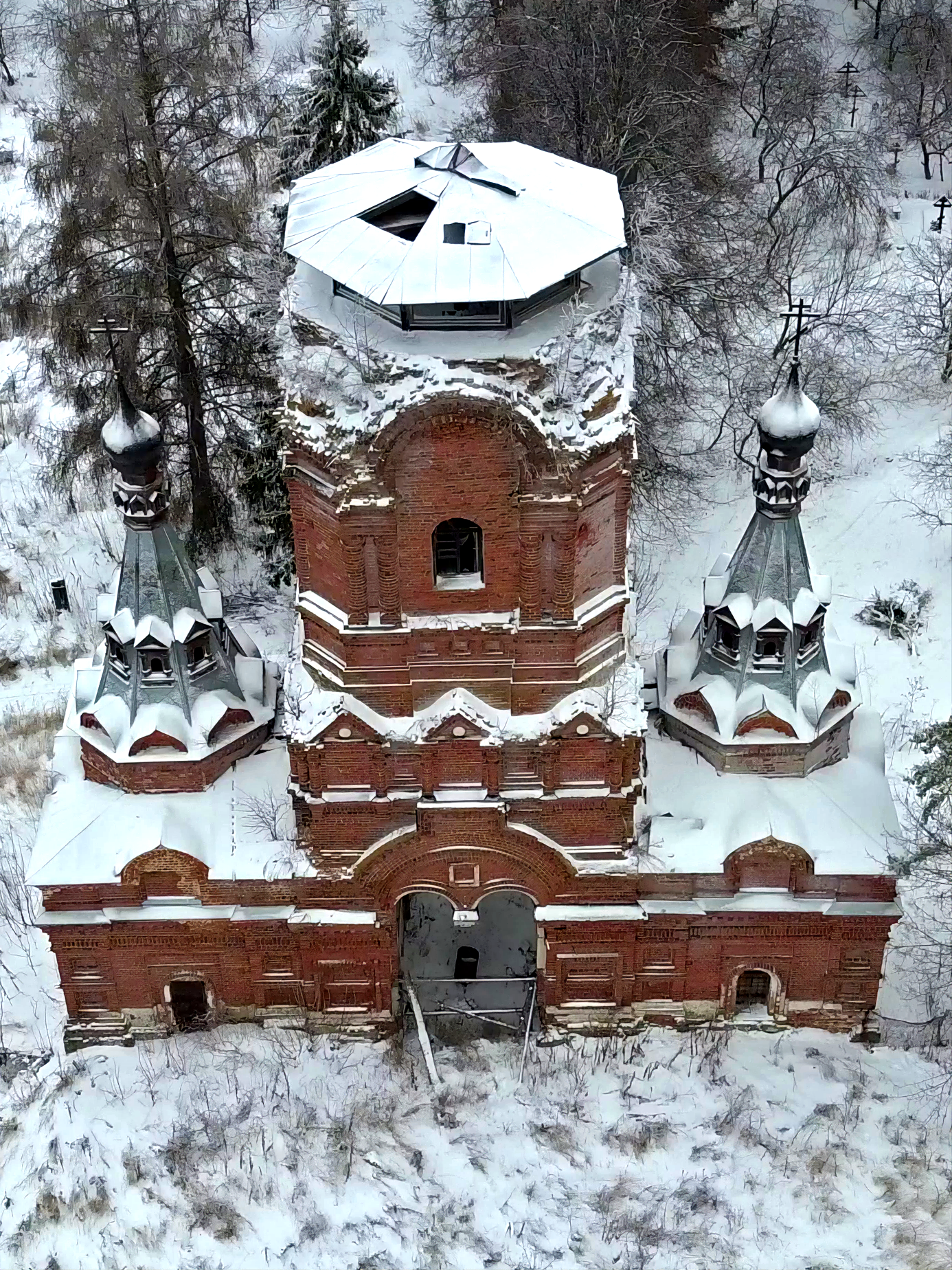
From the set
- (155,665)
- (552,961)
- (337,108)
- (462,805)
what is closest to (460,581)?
(462,805)

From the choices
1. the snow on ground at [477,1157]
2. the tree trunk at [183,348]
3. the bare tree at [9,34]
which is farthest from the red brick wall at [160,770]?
the bare tree at [9,34]

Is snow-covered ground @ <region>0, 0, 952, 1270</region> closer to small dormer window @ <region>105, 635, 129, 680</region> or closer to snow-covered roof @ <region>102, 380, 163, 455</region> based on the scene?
small dormer window @ <region>105, 635, 129, 680</region>

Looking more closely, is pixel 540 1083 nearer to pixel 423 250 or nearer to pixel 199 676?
pixel 199 676

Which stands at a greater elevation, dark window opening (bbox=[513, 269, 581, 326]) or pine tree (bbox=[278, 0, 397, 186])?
pine tree (bbox=[278, 0, 397, 186])

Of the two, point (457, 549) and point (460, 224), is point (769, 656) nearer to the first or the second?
point (457, 549)

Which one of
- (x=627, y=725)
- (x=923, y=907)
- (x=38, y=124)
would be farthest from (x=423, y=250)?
(x=38, y=124)

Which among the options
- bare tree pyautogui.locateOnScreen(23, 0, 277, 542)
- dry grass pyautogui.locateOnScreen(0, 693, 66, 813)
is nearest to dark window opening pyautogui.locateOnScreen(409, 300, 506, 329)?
bare tree pyautogui.locateOnScreen(23, 0, 277, 542)
